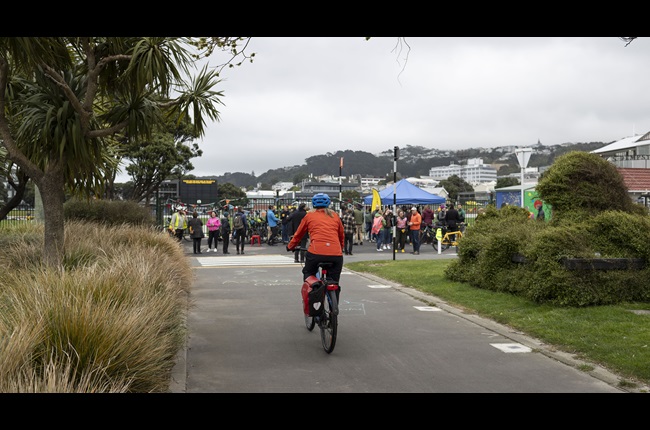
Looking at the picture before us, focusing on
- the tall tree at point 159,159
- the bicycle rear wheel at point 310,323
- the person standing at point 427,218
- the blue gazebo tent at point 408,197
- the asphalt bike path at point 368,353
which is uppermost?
the tall tree at point 159,159

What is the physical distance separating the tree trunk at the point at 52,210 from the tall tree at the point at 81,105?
0.01m

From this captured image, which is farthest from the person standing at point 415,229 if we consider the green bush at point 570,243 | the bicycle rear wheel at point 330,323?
the bicycle rear wheel at point 330,323

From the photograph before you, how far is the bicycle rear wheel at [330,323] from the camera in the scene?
288 inches

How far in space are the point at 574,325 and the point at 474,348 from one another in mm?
1602

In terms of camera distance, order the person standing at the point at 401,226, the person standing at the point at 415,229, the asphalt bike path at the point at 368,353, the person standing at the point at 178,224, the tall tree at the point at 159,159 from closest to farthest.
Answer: the asphalt bike path at the point at 368,353 → the person standing at the point at 415,229 → the person standing at the point at 401,226 → the person standing at the point at 178,224 → the tall tree at the point at 159,159

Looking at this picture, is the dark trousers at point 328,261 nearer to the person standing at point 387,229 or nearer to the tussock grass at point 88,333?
the tussock grass at point 88,333

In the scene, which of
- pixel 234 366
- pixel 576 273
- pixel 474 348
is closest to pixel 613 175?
pixel 576 273

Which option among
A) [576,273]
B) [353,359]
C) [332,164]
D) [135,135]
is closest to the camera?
[353,359]

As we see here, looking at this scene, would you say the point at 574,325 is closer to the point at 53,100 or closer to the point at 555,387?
the point at 555,387

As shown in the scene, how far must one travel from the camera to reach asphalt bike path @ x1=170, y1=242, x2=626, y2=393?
5.96 metres

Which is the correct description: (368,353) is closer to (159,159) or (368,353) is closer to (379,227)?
(379,227)

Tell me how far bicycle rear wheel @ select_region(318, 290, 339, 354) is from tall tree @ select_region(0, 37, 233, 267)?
4.22 meters

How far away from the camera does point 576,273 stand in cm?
949
